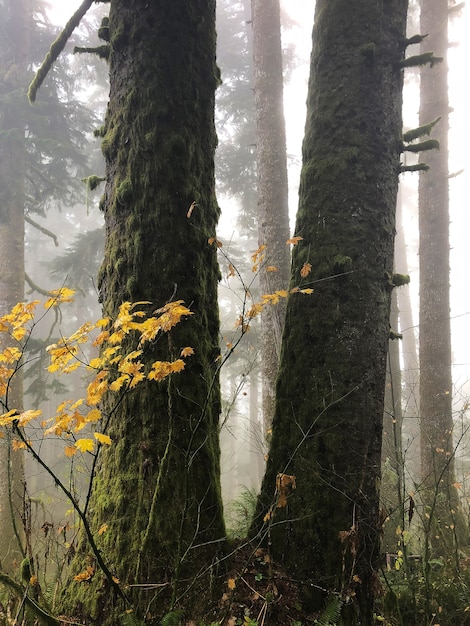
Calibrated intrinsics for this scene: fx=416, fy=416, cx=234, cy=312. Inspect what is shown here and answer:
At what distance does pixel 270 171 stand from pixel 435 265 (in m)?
3.53

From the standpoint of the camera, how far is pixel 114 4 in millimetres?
3084

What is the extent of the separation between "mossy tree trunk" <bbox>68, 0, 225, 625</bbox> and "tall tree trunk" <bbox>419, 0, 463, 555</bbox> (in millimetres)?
4896

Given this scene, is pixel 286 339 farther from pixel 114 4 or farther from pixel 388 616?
pixel 114 4

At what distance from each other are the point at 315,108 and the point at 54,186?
35.1 feet

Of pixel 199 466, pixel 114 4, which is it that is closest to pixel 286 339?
pixel 199 466

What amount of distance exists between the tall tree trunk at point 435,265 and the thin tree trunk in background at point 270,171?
2.55 metres

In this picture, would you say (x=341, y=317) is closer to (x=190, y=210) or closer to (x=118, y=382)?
(x=190, y=210)

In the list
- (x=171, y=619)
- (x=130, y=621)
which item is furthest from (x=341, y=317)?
(x=130, y=621)

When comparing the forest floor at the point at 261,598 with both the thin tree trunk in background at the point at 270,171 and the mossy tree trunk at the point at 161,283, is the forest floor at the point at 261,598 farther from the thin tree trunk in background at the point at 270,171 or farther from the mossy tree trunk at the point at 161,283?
the thin tree trunk in background at the point at 270,171

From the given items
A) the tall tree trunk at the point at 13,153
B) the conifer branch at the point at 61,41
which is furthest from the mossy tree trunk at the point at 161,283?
the tall tree trunk at the point at 13,153

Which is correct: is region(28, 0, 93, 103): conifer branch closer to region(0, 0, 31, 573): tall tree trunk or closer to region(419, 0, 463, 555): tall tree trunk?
region(419, 0, 463, 555): tall tree trunk

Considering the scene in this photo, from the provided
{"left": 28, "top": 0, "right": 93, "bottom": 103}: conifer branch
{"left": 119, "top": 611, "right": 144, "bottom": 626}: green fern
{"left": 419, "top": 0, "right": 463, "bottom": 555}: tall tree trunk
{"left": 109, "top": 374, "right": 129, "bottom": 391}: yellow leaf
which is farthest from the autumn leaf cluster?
{"left": 419, "top": 0, "right": 463, "bottom": 555}: tall tree trunk

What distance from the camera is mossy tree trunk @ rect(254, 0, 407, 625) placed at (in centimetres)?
258

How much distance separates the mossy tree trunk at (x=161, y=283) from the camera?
234 cm
